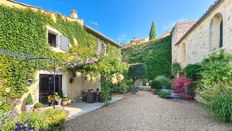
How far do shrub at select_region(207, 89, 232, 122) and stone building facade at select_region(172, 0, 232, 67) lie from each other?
3.17 metres

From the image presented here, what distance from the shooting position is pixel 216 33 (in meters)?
9.91

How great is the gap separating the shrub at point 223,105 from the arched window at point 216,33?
16.3 ft

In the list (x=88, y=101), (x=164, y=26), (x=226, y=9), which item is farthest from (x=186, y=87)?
(x=164, y=26)

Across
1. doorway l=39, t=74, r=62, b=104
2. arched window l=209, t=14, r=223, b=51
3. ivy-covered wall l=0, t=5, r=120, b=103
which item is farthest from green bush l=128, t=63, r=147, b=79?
doorway l=39, t=74, r=62, b=104

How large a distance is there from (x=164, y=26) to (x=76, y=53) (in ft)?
69.2

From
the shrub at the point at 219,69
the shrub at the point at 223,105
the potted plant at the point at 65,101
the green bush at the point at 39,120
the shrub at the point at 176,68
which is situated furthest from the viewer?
the shrub at the point at 176,68

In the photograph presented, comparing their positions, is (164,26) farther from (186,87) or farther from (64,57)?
(64,57)

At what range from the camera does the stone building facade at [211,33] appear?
319 inches

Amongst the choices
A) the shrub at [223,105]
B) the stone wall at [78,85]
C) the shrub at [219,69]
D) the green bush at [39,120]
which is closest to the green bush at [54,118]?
the green bush at [39,120]

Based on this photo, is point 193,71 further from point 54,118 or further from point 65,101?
point 54,118

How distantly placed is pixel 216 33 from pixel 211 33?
0.28 metres

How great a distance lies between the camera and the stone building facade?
319 inches

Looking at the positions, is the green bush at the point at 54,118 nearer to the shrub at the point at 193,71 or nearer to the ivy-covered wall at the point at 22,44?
the ivy-covered wall at the point at 22,44

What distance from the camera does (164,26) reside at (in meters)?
27.2
